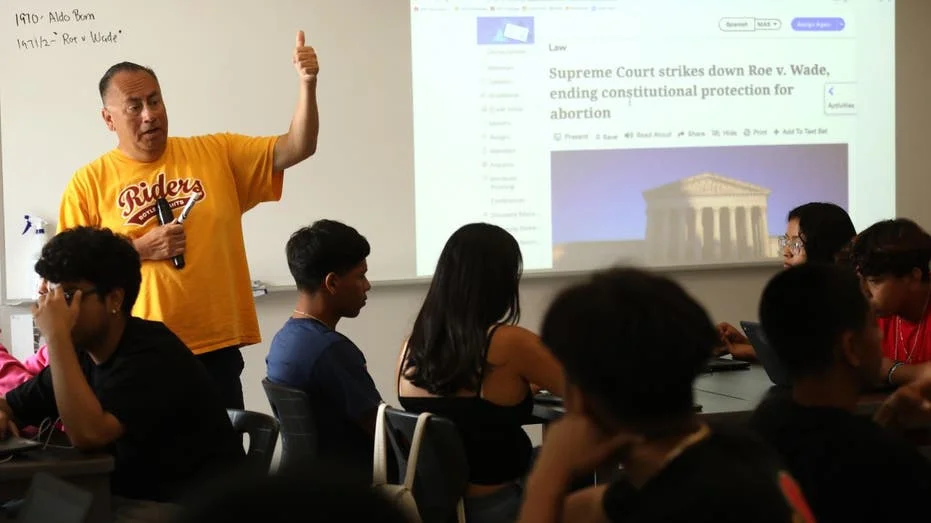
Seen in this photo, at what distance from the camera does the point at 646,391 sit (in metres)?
1.20

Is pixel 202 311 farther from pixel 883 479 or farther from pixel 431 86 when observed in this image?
pixel 883 479

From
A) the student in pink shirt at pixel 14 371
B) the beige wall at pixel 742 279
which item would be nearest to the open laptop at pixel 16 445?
the student in pink shirt at pixel 14 371

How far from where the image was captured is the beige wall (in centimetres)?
473

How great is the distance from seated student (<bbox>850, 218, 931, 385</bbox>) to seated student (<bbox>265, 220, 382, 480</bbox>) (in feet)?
4.19

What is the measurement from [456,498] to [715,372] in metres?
1.26

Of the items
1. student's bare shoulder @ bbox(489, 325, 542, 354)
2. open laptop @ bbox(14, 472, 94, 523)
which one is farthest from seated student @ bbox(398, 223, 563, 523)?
open laptop @ bbox(14, 472, 94, 523)

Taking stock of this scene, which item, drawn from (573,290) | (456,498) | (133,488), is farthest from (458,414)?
(573,290)

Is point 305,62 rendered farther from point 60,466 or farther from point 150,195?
point 60,466

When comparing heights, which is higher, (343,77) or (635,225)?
(343,77)

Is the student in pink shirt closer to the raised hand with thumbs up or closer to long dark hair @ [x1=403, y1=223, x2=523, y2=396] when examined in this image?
long dark hair @ [x1=403, y1=223, x2=523, y2=396]

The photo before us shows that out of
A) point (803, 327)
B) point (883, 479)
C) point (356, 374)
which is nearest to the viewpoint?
point (883, 479)

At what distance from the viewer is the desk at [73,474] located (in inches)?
79.6

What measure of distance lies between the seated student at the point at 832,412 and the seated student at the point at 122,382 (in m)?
1.09

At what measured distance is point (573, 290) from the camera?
1251 mm
